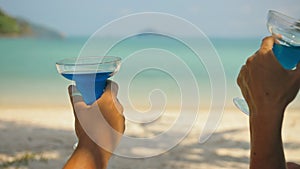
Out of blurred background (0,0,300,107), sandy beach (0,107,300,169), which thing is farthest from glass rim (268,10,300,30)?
blurred background (0,0,300,107)

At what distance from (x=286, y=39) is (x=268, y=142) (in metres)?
0.19

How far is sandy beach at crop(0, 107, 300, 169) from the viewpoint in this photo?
2586 millimetres

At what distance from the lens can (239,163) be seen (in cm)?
264

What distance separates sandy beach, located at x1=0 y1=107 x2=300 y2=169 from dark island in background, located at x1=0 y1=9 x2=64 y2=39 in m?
8.05

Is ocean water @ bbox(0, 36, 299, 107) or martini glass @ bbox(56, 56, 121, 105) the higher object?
ocean water @ bbox(0, 36, 299, 107)

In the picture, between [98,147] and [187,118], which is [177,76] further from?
[98,147]

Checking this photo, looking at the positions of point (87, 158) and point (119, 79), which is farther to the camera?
point (119, 79)

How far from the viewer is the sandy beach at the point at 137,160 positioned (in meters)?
2.59

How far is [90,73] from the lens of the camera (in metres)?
1.03

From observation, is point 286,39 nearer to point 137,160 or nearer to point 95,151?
point 95,151

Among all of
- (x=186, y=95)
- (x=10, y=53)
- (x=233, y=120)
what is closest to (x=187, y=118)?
(x=186, y=95)

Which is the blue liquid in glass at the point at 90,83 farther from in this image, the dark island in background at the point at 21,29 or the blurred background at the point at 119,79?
the dark island in background at the point at 21,29

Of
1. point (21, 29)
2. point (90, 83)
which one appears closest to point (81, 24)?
point (21, 29)

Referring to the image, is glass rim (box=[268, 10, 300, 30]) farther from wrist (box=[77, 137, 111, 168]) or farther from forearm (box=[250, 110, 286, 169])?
wrist (box=[77, 137, 111, 168])
